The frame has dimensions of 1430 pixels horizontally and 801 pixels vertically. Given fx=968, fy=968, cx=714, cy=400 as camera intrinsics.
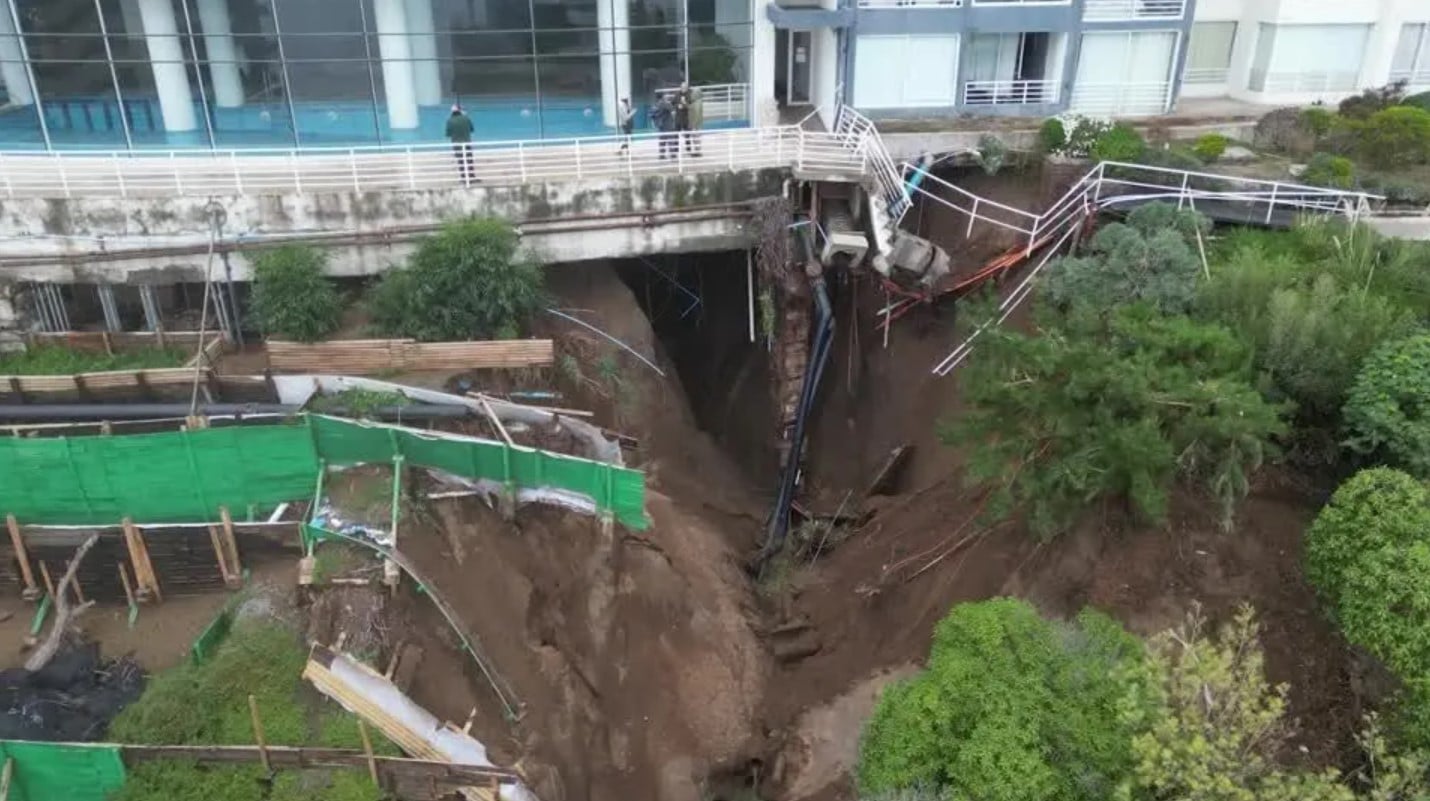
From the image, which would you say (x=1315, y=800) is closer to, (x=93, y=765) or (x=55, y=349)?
(x=93, y=765)

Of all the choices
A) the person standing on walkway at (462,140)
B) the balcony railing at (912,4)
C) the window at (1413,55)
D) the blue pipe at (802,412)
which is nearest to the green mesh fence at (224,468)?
the blue pipe at (802,412)

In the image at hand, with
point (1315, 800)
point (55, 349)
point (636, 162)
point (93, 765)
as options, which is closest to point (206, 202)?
point (55, 349)

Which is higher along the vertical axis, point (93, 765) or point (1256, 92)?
point (1256, 92)

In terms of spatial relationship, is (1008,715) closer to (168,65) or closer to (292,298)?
(292,298)

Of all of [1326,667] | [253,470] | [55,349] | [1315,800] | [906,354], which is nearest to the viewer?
[1315,800]

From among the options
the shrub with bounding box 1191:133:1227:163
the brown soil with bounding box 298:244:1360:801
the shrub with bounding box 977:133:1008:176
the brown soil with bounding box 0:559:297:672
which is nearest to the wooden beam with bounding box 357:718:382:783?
the brown soil with bounding box 298:244:1360:801


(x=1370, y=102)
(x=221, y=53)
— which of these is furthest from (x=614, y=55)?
(x=1370, y=102)
